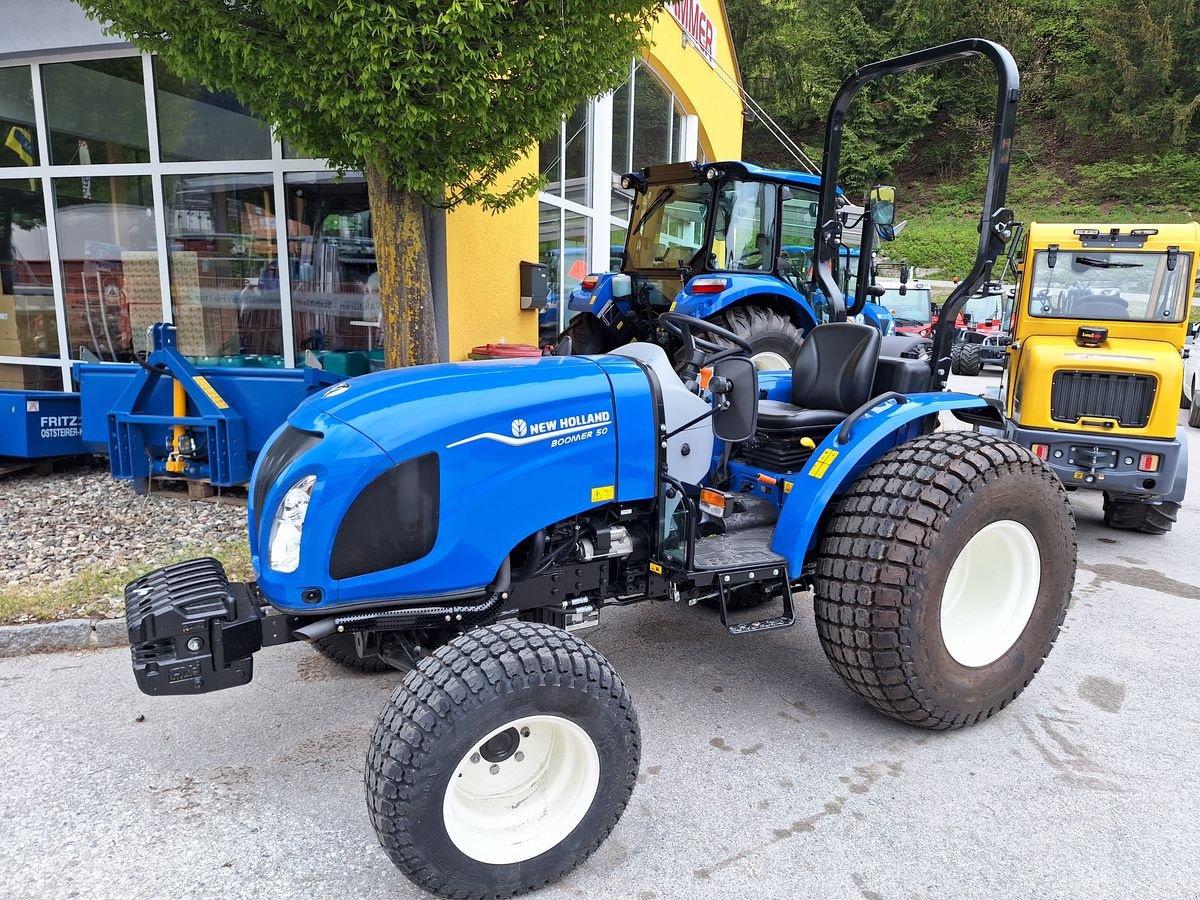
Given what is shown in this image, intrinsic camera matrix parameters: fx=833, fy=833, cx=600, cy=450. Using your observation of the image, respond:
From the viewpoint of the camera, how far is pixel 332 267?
7125 millimetres

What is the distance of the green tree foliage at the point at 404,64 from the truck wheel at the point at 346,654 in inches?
94.7

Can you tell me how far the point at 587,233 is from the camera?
425 inches

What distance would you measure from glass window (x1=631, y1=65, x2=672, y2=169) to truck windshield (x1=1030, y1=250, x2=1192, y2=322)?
6.64 meters

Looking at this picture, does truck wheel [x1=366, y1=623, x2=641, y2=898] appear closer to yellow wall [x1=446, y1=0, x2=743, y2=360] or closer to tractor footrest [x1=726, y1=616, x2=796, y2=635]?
tractor footrest [x1=726, y1=616, x2=796, y2=635]

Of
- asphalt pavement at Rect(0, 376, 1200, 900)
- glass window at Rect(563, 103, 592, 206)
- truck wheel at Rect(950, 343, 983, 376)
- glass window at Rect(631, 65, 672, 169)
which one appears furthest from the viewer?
truck wheel at Rect(950, 343, 983, 376)

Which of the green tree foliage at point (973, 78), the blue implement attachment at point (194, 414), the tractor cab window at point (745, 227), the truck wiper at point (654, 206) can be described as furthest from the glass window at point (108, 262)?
the green tree foliage at point (973, 78)

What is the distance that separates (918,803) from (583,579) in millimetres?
1266

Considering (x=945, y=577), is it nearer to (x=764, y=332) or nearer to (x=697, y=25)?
(x=764, y=332)

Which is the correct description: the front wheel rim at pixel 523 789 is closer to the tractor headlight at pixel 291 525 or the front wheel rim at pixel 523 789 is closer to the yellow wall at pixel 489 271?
the tractor headlight at pixel 291 525

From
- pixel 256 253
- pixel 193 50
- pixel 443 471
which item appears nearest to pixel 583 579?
pixel 443 471

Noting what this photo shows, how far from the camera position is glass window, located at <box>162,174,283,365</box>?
7.04m

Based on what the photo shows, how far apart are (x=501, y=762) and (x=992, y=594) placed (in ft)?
6.72

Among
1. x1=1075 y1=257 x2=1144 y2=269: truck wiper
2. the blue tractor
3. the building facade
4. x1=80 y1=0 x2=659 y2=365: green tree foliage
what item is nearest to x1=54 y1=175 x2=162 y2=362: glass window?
the building facade

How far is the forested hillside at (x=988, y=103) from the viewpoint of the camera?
2936cm
